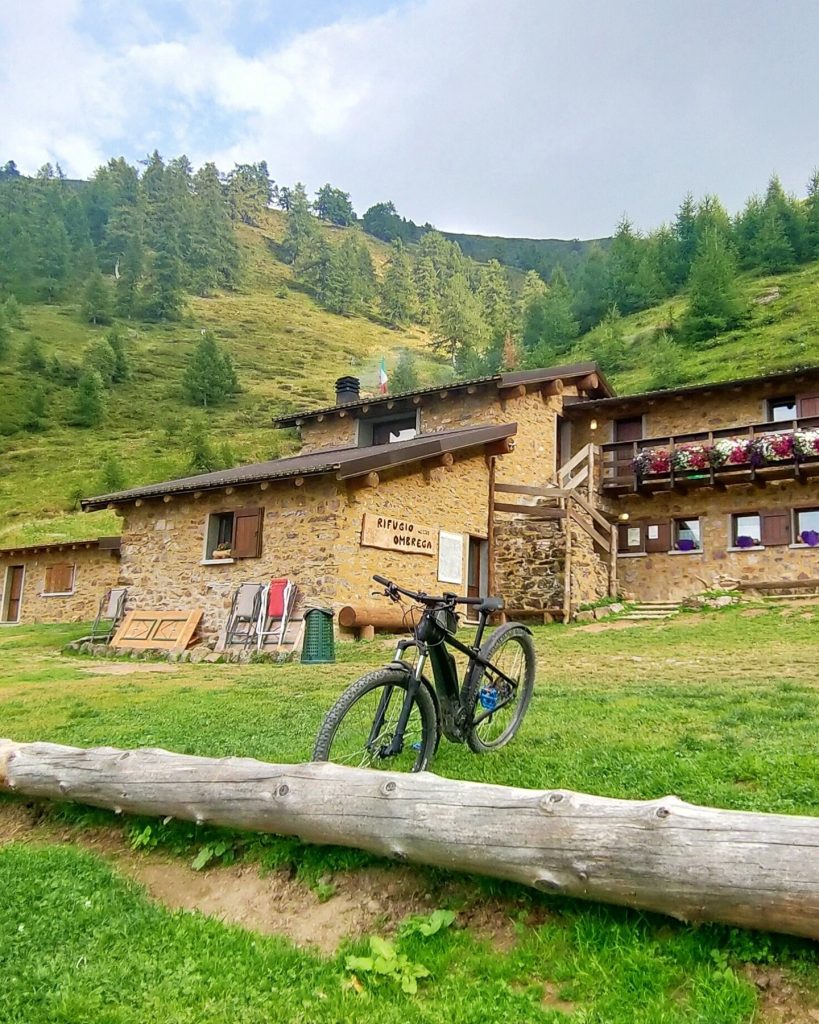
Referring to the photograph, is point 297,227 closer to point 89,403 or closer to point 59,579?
point 89,403

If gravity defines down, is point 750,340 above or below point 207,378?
below

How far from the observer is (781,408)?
20281 mm

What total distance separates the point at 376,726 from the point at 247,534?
10617mm

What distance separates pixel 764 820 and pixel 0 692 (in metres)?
9.29

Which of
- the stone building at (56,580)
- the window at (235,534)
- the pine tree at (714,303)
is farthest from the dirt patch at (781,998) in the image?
the pine tree at (714,303)

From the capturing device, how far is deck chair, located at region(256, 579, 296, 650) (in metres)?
13.2

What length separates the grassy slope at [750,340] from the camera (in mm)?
35125

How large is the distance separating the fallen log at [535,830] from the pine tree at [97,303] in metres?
86.6

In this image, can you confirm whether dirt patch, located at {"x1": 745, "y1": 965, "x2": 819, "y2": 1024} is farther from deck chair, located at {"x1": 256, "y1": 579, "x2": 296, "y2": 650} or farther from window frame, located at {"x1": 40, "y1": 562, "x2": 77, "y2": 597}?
window frame, located at {"x1": 40, "y1": 562, "x2": 77, "y2": 597}

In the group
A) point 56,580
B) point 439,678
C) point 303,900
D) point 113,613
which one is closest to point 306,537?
point 113,613

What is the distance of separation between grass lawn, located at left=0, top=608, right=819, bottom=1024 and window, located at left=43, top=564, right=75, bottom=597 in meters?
16.7

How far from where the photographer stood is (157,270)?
89.9m

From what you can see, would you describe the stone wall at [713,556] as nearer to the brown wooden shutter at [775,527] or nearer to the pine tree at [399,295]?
the brown wooden shutter at [775,527]

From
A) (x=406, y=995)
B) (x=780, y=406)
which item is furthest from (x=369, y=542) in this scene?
(x=780, y=406)
